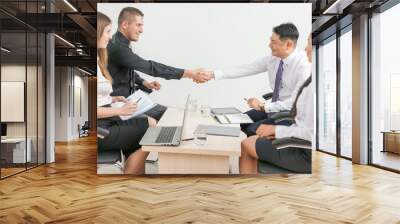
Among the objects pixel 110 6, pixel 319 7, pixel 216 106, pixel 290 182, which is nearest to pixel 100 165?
pixel 216 106

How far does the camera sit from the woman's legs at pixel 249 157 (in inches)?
237

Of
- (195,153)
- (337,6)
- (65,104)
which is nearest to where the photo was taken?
(195,153)

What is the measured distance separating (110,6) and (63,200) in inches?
123

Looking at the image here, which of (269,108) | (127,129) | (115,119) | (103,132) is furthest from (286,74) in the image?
(103,132)

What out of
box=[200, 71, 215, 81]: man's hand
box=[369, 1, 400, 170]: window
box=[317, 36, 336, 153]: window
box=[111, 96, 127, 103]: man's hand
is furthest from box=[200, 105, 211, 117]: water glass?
box=[317, 36, 336, 153]: window

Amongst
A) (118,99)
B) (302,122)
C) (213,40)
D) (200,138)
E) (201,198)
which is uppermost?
(213,40)

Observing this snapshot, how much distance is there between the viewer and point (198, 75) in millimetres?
6168

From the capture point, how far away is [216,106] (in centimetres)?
613

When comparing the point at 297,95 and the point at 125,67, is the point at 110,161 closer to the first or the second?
the point at 125,67

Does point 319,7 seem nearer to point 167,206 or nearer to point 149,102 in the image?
point 149,102

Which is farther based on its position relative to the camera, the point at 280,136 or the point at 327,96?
the point at 327,96

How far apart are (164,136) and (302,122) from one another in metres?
2.23

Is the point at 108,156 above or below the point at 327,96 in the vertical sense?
below

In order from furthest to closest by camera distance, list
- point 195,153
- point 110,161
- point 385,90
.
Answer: point 385,90 < point 110,161 < point 195,153
